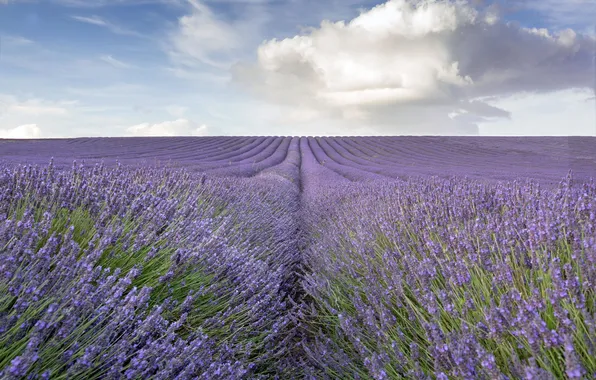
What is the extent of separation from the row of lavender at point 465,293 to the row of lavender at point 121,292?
428 millimetres

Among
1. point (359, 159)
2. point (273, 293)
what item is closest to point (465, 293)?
point (273, 293)

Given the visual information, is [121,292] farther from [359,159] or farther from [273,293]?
[359,159]

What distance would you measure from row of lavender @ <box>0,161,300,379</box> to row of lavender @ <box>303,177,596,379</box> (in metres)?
0.43

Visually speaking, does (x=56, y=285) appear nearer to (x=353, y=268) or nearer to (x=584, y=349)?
(x=584, y=349)

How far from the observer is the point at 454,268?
195 centimetres

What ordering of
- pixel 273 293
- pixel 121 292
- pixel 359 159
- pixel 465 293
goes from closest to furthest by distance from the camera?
pixel 121 292
pixel 465 293
pixel 273 293
pixel 359 159

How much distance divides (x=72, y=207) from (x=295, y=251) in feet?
7.93

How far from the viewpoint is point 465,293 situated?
1.70 meters

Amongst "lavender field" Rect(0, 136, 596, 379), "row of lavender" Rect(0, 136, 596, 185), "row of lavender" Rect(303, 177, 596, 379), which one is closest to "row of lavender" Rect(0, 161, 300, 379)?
"lavender field" Rect(0, 136, 596, 379)

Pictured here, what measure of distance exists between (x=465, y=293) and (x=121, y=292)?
48.4 inches

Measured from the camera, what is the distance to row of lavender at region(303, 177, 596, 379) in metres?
1.33

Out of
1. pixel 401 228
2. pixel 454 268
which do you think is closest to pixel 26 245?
pixel 454 268

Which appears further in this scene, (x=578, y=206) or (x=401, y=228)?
(x=401, y=228)

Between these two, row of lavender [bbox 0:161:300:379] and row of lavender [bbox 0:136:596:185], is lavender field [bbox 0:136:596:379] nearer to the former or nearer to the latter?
row of lavender [bbox 0:161:300:379]
